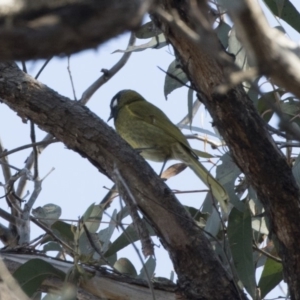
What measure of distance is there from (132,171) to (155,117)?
1.92 m

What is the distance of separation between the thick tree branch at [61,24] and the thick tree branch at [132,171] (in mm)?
1322

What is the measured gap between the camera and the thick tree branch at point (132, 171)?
6.74ft

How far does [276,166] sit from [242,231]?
1.99 ft

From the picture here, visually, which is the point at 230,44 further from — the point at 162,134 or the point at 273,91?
the point at 162,134

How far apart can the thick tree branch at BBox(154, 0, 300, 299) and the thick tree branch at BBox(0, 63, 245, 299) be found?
244mm

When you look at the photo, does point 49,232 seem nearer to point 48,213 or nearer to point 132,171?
point 48,213

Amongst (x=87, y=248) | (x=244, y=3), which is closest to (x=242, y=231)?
(x=87, y=248)

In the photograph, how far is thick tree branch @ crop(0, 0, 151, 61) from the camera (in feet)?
2.44

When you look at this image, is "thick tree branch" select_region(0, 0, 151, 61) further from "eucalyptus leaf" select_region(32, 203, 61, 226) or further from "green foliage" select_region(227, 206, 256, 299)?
"eucalyptus leaf" select_region(32, 203, 61, 226)

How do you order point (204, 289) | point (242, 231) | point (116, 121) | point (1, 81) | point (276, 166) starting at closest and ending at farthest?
1. point (276, 166)
2. point (204, 289)
3. point (1, 81)
4. point (242, 231)
5. point (116, 121)

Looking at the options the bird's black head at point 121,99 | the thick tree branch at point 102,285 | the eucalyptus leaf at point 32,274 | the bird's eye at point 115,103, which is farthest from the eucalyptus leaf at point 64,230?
the bird's eye at point 115,103

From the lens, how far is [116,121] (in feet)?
13.8

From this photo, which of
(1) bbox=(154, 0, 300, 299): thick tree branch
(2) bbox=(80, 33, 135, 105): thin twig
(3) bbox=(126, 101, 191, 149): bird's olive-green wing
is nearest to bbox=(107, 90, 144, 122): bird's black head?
(3) bbox=(126, 101, 191, 149): bird's olive-green wing

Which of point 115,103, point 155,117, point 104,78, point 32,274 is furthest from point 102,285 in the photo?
point 115,103
